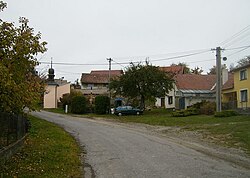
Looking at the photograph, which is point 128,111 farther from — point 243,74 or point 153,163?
point 153,163

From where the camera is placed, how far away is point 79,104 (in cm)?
5406

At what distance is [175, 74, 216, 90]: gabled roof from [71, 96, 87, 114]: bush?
14.8 m

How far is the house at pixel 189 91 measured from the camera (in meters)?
54.7

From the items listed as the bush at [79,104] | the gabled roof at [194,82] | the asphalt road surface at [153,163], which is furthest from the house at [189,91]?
the asphalt road surface at [153,163]

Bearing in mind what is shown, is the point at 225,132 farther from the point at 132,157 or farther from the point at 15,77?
the point at 15,77

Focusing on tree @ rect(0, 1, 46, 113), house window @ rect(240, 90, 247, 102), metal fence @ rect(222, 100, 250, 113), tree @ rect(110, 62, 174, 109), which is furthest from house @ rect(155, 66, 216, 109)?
tree @ rect(0, 1, 46, 113)

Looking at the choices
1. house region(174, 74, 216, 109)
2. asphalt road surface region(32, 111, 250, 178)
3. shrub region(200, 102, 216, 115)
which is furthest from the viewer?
house region(174, 74, 216, 109)

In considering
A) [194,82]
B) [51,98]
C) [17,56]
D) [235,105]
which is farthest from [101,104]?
[17,56]

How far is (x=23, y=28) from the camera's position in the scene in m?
12.8

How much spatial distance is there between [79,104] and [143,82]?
11.0 metres

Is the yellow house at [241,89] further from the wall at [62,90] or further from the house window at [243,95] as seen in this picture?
the wall at [62,90]

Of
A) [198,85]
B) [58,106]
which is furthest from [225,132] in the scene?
[58,106]

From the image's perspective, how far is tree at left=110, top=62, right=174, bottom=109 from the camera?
159 ft

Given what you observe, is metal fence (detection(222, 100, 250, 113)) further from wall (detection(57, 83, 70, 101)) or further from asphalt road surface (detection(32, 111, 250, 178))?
wall (detection(57, 83, 70, 101))
